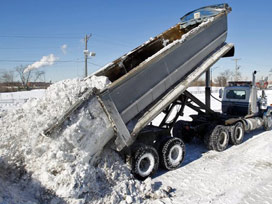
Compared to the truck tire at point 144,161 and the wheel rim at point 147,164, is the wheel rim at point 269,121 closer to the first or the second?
the truck tire at point 144,161

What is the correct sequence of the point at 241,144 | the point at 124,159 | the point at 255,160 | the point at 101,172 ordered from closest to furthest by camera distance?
1. the point at 101,172
2. the point at 124,159
3. the point at 255,160
4. the point at 241,144

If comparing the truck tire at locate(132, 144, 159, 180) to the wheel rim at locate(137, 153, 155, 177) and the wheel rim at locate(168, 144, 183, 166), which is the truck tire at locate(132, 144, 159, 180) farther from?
the wheel rim at locate(168, 144, 183, 166)

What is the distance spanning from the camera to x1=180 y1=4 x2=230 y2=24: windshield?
6.58 meters

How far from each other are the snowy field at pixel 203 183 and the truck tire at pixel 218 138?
0.22 metres

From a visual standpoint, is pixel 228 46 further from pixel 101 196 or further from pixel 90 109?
pixel 101 196

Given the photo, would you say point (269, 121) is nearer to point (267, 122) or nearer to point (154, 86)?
point (267, 122)

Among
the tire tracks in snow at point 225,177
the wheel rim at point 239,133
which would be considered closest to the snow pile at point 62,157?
the tire tracks in snow at point 225,177

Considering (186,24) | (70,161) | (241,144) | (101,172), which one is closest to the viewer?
(70,161)

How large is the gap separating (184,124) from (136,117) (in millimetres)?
3217

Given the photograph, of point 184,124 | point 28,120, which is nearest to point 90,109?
point 28,120

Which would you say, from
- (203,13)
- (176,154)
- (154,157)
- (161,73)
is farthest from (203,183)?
(203,13)

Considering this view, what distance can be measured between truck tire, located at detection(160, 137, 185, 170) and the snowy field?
19cm

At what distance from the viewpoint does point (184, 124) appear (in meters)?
7.66

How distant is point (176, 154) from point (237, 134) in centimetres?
337
